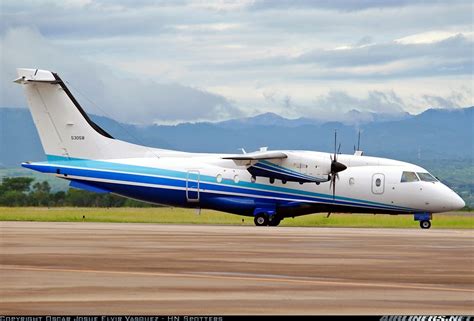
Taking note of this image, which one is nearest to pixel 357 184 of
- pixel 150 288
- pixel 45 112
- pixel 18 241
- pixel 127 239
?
pixel 45 112

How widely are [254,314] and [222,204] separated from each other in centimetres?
4576

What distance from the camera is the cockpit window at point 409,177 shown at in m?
61.7

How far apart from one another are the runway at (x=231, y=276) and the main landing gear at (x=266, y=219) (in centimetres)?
2206

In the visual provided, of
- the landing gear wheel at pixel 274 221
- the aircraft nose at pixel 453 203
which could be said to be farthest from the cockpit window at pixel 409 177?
the landing gear wheel at pixel 274 221

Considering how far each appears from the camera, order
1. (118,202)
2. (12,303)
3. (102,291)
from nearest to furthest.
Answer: (12,303)
(102,291)
(118,202)

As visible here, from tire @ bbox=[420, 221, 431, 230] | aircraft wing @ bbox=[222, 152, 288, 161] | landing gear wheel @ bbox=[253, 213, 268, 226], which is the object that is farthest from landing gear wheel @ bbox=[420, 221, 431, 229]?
landing gear wheel @ bbox=[253, 213, 268, 226]

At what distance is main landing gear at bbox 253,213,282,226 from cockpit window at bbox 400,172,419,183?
735cm

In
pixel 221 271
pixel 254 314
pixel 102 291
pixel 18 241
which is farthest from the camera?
pixel 18 241

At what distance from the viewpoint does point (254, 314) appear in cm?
1784

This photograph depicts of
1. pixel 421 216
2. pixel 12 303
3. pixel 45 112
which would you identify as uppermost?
pixel 45 112

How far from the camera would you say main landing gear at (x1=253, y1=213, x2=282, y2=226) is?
63.3 metres

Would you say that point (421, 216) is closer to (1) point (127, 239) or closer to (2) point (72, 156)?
(2) point (72, 156)

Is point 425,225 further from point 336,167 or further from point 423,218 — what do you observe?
point 336,167

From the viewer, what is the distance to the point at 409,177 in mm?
61875
